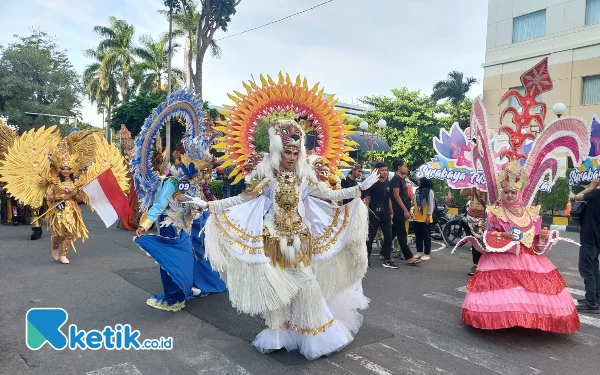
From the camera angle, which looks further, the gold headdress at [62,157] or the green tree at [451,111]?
the green tree at [451,111]

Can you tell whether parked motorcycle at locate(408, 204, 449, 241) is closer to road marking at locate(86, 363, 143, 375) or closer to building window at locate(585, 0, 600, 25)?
road marking at locate(86, 363, 143, 375)

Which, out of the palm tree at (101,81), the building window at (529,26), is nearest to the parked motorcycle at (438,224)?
the building window at (529,26)

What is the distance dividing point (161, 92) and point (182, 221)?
30.7 meters

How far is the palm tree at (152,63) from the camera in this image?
1302 inches

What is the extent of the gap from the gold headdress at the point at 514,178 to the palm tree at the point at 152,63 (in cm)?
3119

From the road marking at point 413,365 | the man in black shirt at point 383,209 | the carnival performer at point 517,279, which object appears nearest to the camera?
the road marking at point 413,365

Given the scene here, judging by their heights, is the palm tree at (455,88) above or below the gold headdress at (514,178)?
above

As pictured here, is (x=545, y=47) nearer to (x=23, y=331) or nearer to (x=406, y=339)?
(x=406, y=339)

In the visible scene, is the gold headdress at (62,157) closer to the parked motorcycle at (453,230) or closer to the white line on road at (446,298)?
the white line on road at (446,298)

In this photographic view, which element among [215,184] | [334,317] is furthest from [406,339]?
[215,184]

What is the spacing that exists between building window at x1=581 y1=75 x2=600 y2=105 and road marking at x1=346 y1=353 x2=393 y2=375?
2045 cm

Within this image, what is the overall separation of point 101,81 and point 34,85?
5.12m

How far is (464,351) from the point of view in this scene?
13.9 feet

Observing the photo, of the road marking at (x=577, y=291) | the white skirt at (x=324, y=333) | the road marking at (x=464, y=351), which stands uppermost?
the white skirt at (x=324, y=333)
